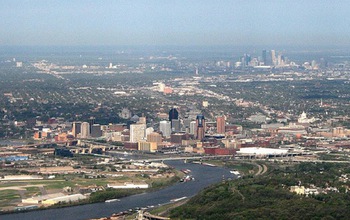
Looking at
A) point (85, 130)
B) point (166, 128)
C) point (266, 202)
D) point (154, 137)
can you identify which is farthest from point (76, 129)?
point (266, 202)

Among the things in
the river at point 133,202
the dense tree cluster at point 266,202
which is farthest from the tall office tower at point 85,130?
the dense tree cluster at point 266,202

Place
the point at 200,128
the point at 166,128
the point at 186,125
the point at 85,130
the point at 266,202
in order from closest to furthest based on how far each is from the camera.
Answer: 1. the point at 266,202
2. the point at 200,128
3. the point at 166,128
4. the point at 85,130
5. the point at 186,125

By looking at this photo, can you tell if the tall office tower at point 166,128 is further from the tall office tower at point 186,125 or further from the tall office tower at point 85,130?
the tall office tower at point 85,130

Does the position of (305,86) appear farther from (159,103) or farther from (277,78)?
(159,103)

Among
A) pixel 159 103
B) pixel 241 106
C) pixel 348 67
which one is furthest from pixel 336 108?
Result: pixel 348 67

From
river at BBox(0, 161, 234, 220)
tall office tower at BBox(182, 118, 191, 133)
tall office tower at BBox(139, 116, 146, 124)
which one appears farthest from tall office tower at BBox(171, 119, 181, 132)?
river at BBox(0, 161, 234, 220)

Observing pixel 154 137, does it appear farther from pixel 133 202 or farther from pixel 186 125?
pixel 133 202

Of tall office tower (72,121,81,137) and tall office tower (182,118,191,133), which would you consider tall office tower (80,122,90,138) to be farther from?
tall office tower (182,118,191,133)
